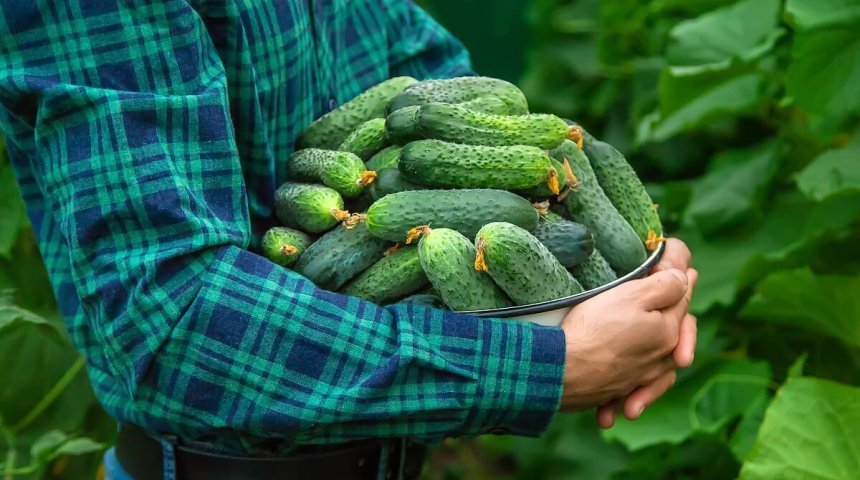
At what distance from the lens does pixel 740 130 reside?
328 cm

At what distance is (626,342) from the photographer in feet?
4.99

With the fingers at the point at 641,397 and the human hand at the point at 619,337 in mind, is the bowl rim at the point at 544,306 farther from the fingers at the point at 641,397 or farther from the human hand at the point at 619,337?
the fingers at the point at 641,397

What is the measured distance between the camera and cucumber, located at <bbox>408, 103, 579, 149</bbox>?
1579 millimetres

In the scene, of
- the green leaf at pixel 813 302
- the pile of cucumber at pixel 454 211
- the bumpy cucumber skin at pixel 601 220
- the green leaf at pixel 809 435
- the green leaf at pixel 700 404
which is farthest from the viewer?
the green leaf at pixel 700 404

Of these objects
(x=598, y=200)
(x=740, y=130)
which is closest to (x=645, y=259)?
(x=598, y=200)

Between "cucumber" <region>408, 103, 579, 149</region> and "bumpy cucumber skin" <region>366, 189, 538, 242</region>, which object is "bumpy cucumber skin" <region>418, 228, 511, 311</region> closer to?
"bumpy cucumber skin" <region>366, 189, 538, 242</region>

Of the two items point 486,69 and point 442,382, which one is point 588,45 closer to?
point 486,69

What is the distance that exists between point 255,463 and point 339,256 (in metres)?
0.37

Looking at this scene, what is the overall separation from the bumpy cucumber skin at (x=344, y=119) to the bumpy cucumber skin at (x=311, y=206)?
139 mm

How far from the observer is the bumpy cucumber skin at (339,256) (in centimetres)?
153

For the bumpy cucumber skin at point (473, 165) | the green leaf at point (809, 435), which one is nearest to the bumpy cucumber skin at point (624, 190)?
the bumpy cucumber skin at point (473, 165)

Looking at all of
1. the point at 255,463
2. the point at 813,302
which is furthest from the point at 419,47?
the point at 813,302

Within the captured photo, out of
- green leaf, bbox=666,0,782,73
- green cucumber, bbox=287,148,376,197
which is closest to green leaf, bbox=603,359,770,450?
green leaf, bbox=666,0,782,73

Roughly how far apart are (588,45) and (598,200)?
11.3 feet
